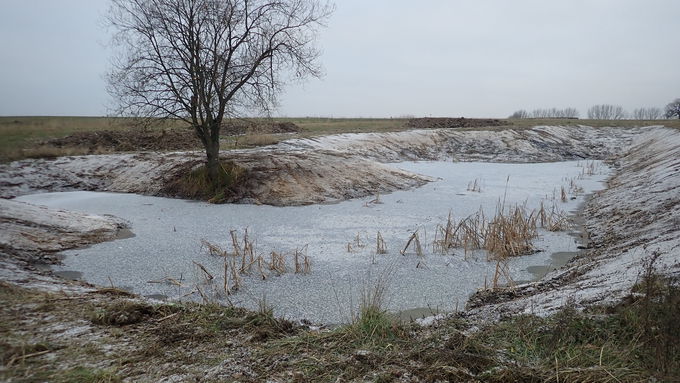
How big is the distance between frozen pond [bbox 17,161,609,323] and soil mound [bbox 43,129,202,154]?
253 inches

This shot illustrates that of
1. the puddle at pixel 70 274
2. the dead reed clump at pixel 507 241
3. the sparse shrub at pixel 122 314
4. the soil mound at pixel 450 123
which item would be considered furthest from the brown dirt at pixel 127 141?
the soil mound at pixel 450 123

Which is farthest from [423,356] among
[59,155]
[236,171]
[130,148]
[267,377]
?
[130,148]

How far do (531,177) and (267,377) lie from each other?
16.7m

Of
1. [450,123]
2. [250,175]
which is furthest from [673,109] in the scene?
[250,175]

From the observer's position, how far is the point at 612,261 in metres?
4.96

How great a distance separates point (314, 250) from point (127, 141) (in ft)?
49.1

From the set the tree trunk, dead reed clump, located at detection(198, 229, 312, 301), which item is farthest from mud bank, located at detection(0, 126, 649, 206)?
dead reed clump, located at detection(198, 229, 312, 301)

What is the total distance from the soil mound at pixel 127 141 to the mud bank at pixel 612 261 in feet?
51.1

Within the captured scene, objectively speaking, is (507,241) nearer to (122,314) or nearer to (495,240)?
(495,240)

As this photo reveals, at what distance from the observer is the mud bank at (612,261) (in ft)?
12.1

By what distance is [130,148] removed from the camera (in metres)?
17.6

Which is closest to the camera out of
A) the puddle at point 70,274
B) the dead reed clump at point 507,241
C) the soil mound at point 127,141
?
the puddle at point 70,274

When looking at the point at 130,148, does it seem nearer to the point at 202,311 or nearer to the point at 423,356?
the point at 202,311

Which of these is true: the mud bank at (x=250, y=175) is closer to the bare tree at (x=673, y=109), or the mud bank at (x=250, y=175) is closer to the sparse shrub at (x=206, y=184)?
the sparse shrub at (x=206, y=184)
